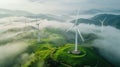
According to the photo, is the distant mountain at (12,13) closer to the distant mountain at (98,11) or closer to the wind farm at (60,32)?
the wind farm at (60,32)

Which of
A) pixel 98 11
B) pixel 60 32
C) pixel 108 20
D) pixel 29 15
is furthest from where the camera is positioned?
pixel 108 20

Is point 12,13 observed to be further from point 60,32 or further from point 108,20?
point 108,20

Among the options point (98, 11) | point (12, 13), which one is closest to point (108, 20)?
point (98, 11)

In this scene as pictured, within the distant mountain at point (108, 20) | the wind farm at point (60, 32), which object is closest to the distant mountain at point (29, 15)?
the wind farm at point (60, 32)

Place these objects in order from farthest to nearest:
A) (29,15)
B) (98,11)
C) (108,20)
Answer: (108,20)
(98,11)
(29,15)

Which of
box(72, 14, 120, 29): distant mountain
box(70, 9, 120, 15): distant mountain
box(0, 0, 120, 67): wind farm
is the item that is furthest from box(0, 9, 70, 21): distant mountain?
box(72, 14, 120, 29): distant mountain

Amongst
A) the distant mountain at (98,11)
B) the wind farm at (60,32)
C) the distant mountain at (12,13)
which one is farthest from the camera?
the distant mountain at (98,11)

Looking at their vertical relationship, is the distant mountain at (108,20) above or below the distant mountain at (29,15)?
below

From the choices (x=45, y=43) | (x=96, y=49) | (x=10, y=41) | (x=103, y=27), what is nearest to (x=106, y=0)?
(x=103, y=27)

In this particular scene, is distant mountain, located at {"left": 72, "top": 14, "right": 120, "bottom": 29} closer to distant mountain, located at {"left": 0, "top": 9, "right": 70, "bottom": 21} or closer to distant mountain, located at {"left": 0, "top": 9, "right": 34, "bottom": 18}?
distant mountain, located at {"left": 0, "top": 9, "right": 70, "bottom": 21}

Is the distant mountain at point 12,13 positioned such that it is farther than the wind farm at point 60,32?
Yes

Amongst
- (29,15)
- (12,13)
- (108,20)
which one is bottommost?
(108,20)
